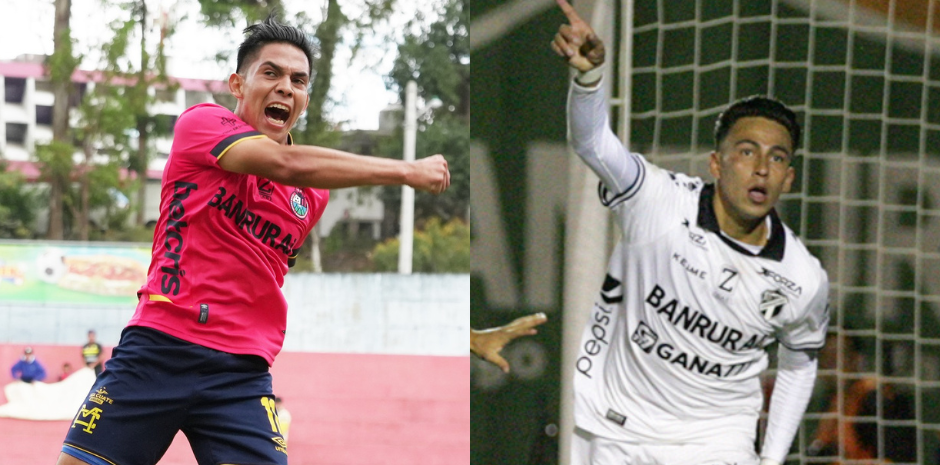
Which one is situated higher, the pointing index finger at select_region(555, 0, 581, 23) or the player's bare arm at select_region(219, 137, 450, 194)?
the pointing index finger at select_region(555, 0, 581, 23)

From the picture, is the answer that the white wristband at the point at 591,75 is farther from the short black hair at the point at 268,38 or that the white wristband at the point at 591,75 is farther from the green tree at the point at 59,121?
the green tree at the point at 59,121

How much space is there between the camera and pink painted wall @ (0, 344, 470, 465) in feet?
32.6

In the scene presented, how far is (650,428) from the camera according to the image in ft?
11.4

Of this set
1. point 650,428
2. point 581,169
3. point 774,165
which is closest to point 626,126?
point 581,169

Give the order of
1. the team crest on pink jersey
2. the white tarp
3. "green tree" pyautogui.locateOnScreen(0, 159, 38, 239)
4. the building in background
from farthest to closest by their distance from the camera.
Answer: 1. "green tree" pyautogui.locateOnScreen(0, 159, 38, 239)
2. the building in background
3. the white tarp
4. the team crest on pink jersey

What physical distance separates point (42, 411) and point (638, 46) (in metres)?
8.24

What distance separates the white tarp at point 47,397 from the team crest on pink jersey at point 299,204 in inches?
312

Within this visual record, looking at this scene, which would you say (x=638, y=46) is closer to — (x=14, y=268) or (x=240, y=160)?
(x=240, y=160)

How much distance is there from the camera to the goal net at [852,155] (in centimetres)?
350

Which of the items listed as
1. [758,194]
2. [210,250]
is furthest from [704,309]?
[210,250]

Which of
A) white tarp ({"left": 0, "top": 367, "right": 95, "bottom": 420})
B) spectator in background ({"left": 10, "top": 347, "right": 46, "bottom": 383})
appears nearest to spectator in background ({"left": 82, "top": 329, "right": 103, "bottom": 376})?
white tarp ({"left": 0, "top": 367, "right": 95, "bottom": 420})

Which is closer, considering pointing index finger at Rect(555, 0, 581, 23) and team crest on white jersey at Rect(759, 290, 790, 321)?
pointing index finger at Rect(555, 0, 581, 23)

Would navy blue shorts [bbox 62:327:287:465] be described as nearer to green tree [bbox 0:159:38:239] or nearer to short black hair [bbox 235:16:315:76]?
short black hair [bbox 235:16:315:76]

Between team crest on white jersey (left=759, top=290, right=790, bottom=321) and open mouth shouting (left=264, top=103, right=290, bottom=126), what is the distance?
5.70 ft
